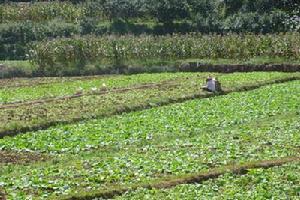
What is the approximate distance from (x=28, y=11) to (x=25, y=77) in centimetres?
1759

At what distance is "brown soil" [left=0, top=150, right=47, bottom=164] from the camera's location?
A: 20844 millimetres

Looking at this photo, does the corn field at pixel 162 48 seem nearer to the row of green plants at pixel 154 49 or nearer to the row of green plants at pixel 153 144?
the row of green plants at pixel 154 49

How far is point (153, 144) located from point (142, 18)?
3923 cm

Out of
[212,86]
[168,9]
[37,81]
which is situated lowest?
[37,81]

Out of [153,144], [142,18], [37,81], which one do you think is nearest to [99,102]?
[153,144]

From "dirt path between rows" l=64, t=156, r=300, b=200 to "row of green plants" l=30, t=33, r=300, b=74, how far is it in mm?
26791

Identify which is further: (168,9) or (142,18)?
(142,18)

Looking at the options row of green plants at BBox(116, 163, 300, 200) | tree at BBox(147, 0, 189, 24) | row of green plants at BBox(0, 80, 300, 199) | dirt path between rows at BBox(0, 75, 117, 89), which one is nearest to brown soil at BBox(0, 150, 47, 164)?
row of green plants at BBox(0, 80, 300, 199)

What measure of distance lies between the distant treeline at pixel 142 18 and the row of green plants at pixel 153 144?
2561 cm

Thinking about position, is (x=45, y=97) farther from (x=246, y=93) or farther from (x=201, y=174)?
(x=201, y=174)

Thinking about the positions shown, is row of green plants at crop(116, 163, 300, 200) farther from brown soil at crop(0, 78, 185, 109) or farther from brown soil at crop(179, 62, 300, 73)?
brown soil at crop(179, 62, 300, 73)

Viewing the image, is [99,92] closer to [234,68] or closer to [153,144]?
[153,144]

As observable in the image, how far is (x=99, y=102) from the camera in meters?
30.4

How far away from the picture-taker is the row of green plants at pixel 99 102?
2659 cm
